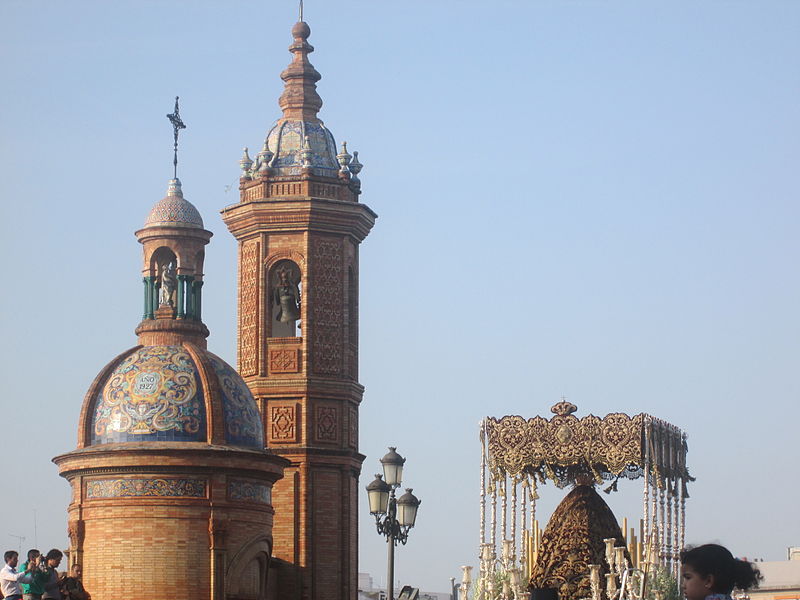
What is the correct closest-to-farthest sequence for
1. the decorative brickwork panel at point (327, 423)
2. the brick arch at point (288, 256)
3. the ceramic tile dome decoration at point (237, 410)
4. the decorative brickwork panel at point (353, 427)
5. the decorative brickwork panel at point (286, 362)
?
1. the ceramic tile dome decoration at point (237, 410)
2. the decorative brickwork panel at point (327, 423)
3. the decorative brickwork panel at point (286, 362)
4. the decorative brickwork panel at point (353, 427)
5. the brick arch at point (288, 256)

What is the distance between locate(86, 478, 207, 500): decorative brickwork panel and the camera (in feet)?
97.7

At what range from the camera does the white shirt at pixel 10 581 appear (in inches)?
680

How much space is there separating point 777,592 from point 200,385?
159 feet

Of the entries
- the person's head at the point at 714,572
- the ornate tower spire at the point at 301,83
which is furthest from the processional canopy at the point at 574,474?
the person's head at the point at 714,572

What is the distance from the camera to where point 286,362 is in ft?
120

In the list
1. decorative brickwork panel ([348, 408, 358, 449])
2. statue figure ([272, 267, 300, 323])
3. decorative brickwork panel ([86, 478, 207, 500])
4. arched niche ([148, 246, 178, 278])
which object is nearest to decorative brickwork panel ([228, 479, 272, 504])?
decorative brickwork panel ([86, 478, 207, 500])

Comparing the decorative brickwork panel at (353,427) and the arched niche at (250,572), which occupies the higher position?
the decorative brickwork panel at (353,427)

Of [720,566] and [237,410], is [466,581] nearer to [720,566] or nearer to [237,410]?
[237,410]

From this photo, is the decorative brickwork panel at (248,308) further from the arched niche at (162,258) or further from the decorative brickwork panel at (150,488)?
the decorative brickwork panel at (150,488)

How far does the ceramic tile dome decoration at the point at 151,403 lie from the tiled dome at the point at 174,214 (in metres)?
3.44

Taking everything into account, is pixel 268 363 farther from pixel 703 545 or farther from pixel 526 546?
pixel 703 545

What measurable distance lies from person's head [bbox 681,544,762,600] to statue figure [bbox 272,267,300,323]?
97.5 feet

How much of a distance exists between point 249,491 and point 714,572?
23.6 m

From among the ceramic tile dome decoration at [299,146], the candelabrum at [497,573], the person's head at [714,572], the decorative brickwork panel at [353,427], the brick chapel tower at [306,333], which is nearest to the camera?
the person's head at [714,572]
